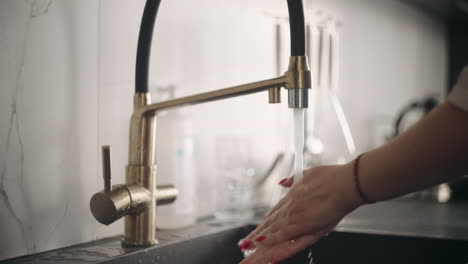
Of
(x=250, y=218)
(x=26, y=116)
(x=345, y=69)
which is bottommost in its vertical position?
(x=250, y=218)

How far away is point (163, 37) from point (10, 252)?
1.64ft

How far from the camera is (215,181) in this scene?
123 cm

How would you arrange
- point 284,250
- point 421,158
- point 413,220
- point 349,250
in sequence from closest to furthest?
point 421,158 → point 284,250 → point 349,250 → point 413,220

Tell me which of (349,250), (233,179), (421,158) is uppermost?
(421,158)

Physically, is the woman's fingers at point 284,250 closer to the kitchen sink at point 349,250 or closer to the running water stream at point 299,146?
the running water stream at point 299,146

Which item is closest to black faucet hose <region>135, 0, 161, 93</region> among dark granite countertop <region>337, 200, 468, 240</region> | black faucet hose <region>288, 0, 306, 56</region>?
black faucet hose <region>288, 0, 306, 56</region>

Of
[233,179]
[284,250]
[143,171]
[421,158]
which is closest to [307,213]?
[284,250]

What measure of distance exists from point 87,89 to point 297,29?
370 mm

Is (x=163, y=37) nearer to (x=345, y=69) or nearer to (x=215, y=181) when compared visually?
(x=215, y=181)

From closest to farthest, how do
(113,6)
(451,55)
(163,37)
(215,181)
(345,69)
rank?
(113,6), (163,37), (215,181), (345,69), (451,55)

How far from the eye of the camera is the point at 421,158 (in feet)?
1.92

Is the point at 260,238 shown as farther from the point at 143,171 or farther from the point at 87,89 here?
the point at 87,89

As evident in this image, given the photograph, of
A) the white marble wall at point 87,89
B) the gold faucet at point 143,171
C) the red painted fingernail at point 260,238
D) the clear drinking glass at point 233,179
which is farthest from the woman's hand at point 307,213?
the clear drinking glass at point 233,179

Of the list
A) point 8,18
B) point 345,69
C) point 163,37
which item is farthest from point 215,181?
point 345,69
